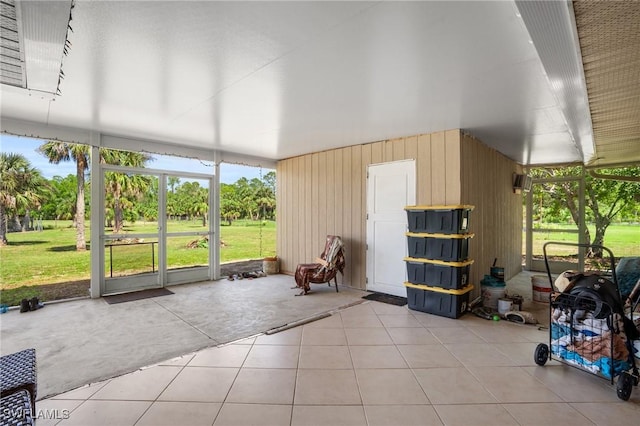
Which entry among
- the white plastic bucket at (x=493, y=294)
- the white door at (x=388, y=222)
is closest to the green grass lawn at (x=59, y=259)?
the white door at (x=388, y=222)

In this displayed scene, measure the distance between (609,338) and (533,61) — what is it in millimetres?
2156

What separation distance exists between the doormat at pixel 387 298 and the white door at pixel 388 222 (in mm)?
117

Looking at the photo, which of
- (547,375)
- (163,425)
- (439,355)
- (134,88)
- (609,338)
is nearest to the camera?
(163,425)

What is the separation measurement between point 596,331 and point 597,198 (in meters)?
7.18

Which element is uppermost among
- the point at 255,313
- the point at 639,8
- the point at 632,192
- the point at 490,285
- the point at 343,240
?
the point at 639,8

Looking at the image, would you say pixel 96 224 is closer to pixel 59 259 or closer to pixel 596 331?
pixel 59 259

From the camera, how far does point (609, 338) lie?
221 centimetres

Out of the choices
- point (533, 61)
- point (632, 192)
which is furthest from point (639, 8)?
point (632, 192)

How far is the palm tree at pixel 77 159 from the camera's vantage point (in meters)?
5.45

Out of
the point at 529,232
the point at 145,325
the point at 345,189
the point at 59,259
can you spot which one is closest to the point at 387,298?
the point at 345,189

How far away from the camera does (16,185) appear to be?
4.88 m

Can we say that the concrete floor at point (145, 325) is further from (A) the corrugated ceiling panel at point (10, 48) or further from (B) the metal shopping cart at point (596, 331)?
(A) the corrugated ceiling panel at point (10, 48)

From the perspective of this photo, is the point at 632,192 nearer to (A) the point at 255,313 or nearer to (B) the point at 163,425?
(A) the point at 255,313

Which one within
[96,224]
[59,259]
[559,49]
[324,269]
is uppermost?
[559,49]
